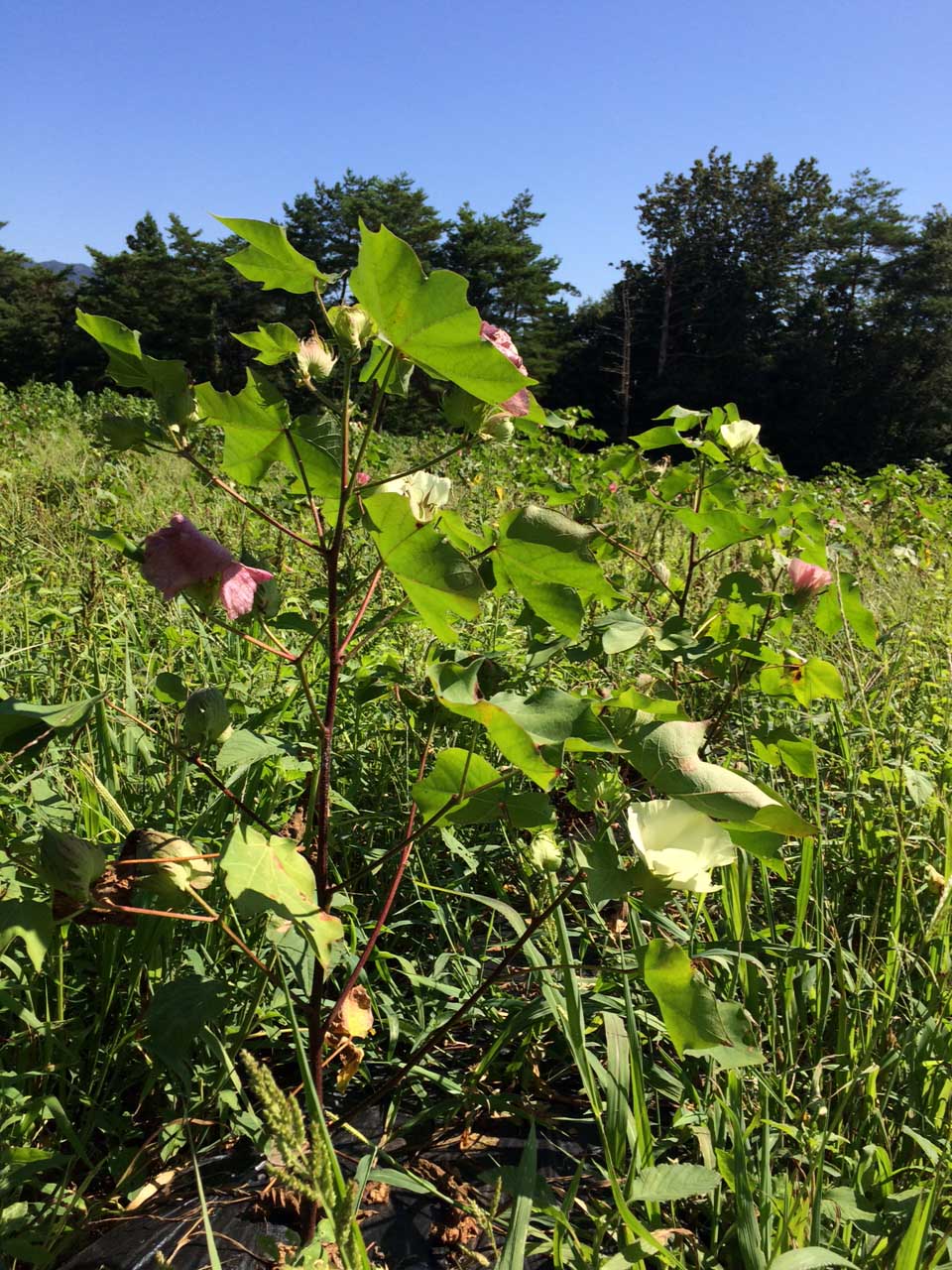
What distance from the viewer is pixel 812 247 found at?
2669 cm

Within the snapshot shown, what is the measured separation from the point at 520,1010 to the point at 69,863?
639 millimetres

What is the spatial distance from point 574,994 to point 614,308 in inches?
1136

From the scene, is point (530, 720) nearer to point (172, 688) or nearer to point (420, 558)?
point (420, 558)

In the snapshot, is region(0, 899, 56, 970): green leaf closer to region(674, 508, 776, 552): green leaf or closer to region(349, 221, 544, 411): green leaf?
region(349, 221, 544, 411): green leaf

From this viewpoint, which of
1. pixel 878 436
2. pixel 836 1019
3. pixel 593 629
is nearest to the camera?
pixel 593 629

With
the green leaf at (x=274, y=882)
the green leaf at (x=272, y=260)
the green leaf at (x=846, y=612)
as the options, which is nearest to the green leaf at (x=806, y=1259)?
the green leaf at (x=274, y=882)

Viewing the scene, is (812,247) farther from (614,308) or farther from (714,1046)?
(714,1046)

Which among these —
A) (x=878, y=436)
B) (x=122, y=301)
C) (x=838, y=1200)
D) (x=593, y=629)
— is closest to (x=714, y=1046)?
(x=838, y=1200)

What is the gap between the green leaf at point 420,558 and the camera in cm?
55

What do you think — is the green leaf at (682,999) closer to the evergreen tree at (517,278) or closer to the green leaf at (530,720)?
the green leaf at (530,720)

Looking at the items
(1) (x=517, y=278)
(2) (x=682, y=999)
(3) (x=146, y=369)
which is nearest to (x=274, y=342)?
(3) (x=146, y=369)

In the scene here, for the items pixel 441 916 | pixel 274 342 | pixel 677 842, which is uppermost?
pixel 274 342

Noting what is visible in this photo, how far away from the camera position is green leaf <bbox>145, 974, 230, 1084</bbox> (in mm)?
695

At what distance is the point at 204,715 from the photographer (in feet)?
2.41
